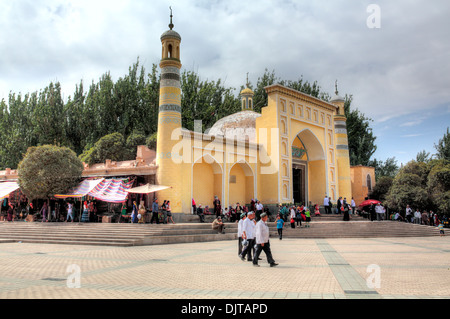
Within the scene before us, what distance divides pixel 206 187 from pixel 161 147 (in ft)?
15.1

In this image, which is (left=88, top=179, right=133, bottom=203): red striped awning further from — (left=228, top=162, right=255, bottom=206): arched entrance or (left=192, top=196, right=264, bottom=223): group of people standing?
(left=228, top=162, right=255, bottom=206): arched entrance

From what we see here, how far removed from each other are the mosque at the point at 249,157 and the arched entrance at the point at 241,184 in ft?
0.21

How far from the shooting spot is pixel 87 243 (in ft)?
43.4

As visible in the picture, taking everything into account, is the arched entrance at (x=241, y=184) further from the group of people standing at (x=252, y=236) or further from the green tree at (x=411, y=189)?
the group of people standing at (x=252, y=236)

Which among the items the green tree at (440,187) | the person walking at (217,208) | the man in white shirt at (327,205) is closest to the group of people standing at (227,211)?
the person walking at (217,208)

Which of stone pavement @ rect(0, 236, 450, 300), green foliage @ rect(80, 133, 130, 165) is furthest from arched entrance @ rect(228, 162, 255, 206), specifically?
stone pavement @ rect(0, 236, 450, 300)

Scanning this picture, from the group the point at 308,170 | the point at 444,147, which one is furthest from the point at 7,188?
the point at 444,147

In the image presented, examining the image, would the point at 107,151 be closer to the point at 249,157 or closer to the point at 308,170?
the point at 249,157

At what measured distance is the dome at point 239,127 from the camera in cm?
2626

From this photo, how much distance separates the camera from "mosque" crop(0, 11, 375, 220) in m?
19.1

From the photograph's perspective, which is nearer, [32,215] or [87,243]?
[87,243]
